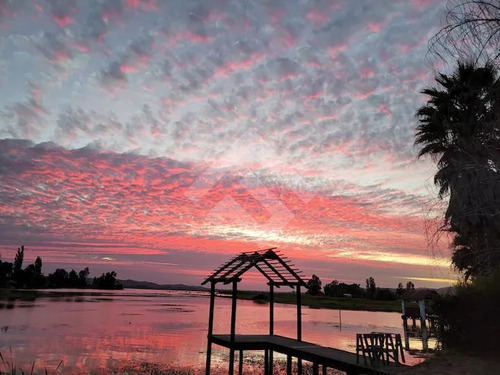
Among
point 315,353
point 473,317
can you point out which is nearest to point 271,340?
point 315,353

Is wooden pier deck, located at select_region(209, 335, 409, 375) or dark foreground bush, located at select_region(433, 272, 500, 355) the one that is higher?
dark foreground bush, located at select_region(433, 272, 500, 355)

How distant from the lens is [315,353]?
16328 millimetres

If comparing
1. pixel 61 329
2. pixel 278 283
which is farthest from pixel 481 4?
pixel 61 329

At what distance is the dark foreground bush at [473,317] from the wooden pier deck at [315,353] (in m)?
4.83

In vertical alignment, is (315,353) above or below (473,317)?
below

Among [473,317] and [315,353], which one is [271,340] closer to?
[315,353]

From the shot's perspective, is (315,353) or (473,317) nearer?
(315,353)

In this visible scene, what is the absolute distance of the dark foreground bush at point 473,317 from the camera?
16141mm

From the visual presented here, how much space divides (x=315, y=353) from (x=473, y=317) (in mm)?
6906

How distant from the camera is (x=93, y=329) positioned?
46375mm

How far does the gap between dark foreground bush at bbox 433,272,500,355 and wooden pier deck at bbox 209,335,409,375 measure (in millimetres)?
4831

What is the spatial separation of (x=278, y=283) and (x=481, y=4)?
18.7 meters

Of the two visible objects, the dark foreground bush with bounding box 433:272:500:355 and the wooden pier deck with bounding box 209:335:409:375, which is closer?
the wooden pier deck with bounding box 209:335:409:375

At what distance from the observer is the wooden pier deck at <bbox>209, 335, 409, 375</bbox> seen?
13539mm
